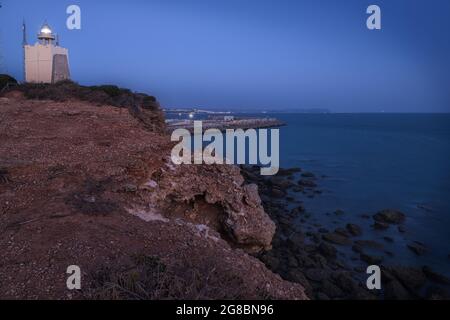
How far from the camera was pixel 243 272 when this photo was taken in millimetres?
5188

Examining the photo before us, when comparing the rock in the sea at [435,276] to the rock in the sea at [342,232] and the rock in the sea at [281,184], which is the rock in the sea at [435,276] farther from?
the rock in the sea at [281,184]

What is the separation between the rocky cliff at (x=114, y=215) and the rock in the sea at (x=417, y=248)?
8751 mm

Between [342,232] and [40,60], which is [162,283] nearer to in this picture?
[342,232]

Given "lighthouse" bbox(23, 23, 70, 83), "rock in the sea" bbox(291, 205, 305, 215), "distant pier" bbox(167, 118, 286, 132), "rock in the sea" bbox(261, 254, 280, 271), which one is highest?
"lighthouse" bbox(23, 23, 70, 83)

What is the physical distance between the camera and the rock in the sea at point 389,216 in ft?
60.3

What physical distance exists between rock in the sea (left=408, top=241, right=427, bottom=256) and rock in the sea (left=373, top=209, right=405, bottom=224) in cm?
315

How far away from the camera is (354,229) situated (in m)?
16.6

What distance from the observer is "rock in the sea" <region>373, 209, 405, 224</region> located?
1839 centimetres

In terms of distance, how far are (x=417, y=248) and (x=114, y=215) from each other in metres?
14.4

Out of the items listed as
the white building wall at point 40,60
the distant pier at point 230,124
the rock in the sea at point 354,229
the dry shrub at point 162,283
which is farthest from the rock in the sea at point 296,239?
the distant pier at point 230,124

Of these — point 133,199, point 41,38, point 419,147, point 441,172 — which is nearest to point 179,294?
point 133,199

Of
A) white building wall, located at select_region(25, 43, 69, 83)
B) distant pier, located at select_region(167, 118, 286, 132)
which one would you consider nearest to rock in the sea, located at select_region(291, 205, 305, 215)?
white building wall, located at select_region(25, 43, 69, 83)

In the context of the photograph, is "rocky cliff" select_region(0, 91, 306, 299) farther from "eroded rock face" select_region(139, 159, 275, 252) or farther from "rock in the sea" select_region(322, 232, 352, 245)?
"rock in the sea" select_region(322, 232, 352, 245)
